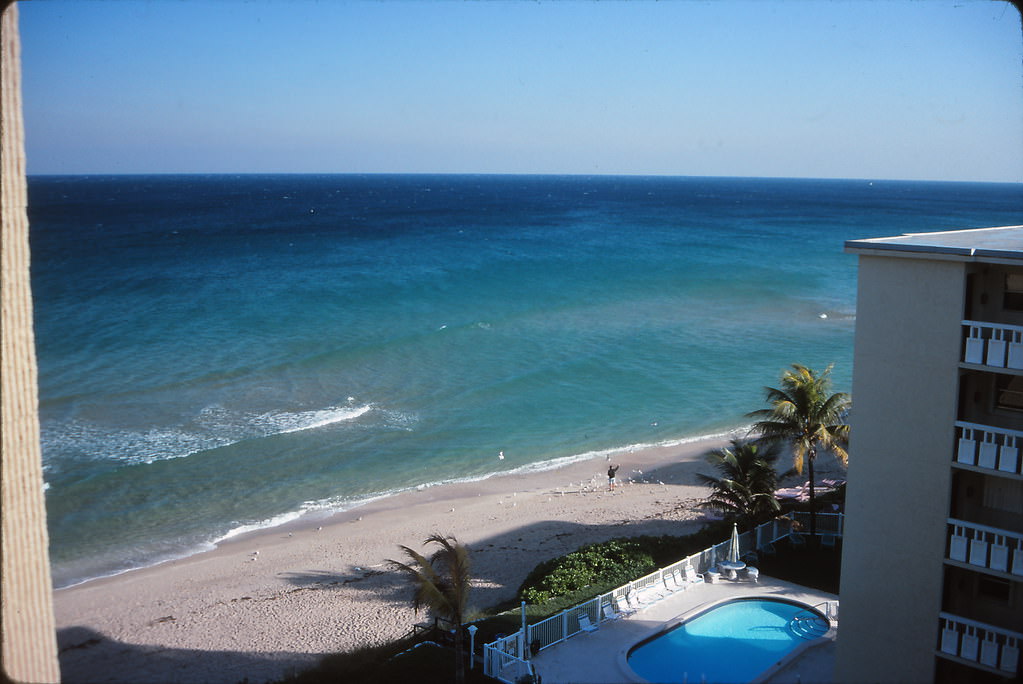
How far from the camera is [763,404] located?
118 feet

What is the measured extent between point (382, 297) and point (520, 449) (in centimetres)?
2832

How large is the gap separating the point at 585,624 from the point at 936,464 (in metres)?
6.73

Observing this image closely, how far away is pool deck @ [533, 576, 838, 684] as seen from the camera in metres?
13.3

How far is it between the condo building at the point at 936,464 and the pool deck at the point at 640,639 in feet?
6.79

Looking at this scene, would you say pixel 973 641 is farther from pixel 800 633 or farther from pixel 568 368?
pixel 568 368

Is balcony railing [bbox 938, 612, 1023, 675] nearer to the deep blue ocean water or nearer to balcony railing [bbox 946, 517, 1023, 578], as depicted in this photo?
balcony railing [bbox 946, 517, 1023, 578]

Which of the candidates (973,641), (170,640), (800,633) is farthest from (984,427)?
(170,640)

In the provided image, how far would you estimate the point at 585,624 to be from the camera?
14.9 m

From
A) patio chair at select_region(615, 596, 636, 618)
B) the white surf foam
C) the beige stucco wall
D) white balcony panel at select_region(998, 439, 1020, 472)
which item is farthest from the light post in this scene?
the white surf foam

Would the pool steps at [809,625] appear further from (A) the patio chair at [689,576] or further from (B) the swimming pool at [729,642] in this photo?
(A) the patio chair at [689,576]

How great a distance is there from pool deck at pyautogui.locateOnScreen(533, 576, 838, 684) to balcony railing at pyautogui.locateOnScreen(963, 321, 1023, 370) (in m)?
5.72

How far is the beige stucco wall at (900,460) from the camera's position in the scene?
10.7 meters

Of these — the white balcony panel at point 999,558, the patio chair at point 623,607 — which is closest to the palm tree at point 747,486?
the patio chair at point 623,607

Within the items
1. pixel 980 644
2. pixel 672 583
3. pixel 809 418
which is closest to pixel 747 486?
pixel 809 418
